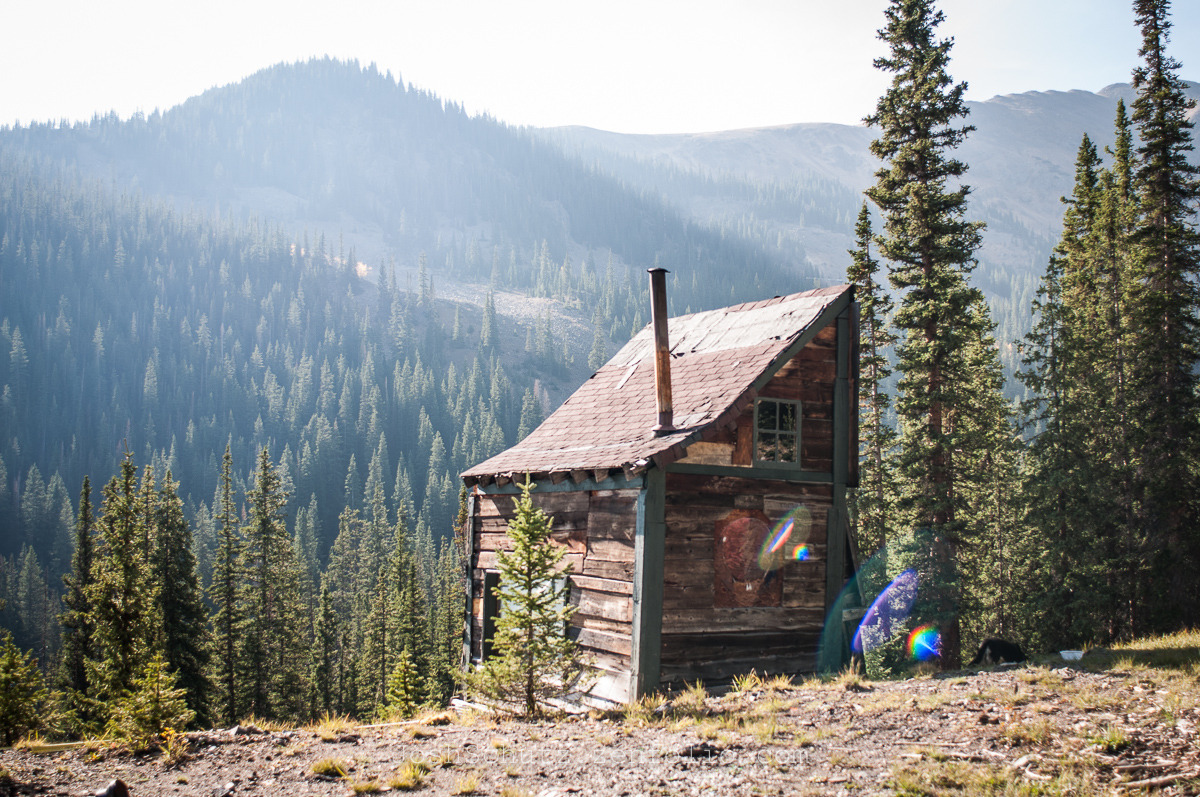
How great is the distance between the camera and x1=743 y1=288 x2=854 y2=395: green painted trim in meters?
13.9

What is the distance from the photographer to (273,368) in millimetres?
191875

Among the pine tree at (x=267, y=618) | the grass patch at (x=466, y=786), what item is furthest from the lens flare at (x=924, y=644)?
the pine tree at (x=267, y=618)

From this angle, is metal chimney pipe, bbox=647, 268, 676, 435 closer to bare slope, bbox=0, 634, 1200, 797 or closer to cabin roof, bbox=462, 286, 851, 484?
cabin roof, bbox=462, 286, 851, 484

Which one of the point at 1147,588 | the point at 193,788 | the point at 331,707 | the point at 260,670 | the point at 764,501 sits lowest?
the point at 331,707

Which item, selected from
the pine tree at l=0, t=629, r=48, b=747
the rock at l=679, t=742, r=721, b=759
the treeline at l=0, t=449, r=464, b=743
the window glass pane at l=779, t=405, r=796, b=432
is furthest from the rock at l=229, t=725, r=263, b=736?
the window glass pane at l=779, t=405, r=796, b=432

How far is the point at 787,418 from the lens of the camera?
14.5 m

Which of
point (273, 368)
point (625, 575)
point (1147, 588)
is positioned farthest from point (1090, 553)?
point (273, 368)

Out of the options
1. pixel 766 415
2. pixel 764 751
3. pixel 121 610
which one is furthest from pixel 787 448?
pixel 121 610

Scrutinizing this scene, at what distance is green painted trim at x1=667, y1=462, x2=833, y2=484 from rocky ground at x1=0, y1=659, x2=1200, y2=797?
→ 12.6ft

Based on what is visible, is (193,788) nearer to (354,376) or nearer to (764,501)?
(764,501)

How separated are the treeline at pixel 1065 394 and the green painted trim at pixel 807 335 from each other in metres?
7.67

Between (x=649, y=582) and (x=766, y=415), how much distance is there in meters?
4.00

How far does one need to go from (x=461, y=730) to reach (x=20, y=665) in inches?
300

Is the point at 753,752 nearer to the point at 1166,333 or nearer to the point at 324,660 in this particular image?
the point at 1166,333
